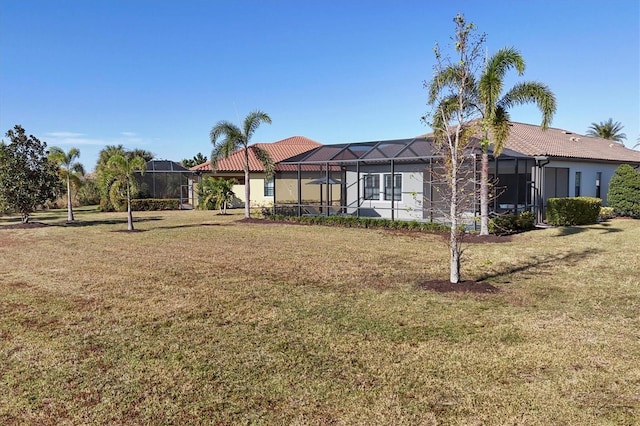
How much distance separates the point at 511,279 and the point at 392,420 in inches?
229

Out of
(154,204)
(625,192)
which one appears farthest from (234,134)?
(625,192)

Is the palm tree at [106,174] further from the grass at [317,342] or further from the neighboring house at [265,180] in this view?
the grass at [317,342]

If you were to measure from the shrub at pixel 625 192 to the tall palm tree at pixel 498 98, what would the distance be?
8031 millimetres

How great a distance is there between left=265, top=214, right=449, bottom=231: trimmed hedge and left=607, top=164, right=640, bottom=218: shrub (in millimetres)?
9146

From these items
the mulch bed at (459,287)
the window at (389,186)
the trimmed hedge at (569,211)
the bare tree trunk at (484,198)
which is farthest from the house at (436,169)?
the mulch bed at (459,287)

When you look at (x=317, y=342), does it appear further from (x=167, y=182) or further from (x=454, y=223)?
(x=167, y=182)

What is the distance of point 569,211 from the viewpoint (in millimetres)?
17281

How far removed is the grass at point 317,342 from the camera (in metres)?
→ 3.84

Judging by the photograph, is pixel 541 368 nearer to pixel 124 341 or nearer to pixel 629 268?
pixel 124 341

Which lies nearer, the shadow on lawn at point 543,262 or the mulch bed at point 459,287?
the mulch bed at point 459,287

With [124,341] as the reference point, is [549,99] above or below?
above

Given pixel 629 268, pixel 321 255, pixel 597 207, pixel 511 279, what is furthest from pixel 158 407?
pixel 597 207

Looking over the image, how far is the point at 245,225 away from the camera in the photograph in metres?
19.9

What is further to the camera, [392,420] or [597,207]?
[597,207]
